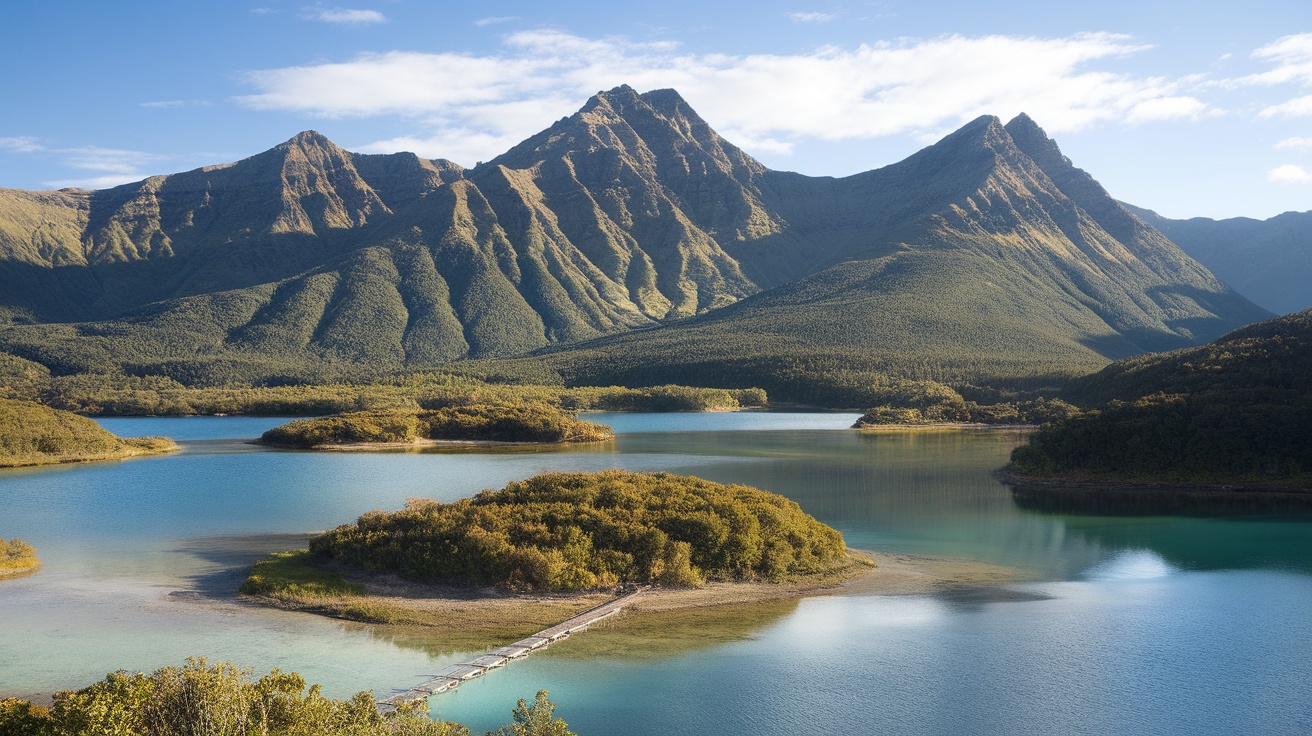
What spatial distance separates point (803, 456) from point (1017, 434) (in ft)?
125

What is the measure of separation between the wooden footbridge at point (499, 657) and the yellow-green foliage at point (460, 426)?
6791 cm

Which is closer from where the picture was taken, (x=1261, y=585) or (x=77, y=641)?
(x=77, y=641)

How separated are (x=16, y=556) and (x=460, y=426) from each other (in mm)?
63682

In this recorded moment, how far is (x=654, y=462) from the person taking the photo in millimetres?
73500

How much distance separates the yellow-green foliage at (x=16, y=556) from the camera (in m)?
36.3

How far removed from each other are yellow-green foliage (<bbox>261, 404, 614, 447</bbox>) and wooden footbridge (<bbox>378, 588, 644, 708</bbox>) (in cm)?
6791

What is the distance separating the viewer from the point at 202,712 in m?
17.6

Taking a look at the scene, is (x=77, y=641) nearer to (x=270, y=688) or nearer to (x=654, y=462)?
(x=270, y=688)

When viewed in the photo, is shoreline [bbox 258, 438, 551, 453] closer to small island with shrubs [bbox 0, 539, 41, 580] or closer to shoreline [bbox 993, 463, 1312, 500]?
shoreline [bbox 993, 463, 1312, 500]

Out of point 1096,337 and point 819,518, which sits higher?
point 1096,337

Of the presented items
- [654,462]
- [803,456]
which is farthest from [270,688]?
[803,456]

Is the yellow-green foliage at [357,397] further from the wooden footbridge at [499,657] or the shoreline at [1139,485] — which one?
the wooden footbridge at [499,657]

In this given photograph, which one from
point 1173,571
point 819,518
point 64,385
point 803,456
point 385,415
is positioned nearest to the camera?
point 1173,571

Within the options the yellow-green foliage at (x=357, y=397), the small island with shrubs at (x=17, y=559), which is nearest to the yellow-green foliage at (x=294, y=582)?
the small island with shrubs at (x=17, y=559)
